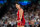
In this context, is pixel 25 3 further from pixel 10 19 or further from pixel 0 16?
pixel 0 16

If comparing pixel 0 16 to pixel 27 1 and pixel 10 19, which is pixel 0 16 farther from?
pixel 27 1

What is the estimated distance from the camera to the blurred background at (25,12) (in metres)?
3.13

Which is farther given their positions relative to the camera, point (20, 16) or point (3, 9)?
point (3, 9)

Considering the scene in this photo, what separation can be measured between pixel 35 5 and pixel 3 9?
1091 millimetres

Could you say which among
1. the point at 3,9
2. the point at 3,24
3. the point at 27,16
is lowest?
the point at 3,24

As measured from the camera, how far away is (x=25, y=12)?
133 inches

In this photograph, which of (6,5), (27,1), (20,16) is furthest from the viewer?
(6,5)

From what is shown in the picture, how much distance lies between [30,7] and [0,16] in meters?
1.06

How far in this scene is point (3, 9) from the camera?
11.8 ft

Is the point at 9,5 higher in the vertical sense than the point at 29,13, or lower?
higher

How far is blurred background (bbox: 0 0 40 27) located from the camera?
3.13 metres

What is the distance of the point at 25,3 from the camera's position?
10.4 ft

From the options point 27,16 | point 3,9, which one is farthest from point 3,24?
point 27,16

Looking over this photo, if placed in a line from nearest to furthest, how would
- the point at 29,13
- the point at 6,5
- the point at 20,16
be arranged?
the point at 20,16 → the point at 29,13 → the point at 6,5
